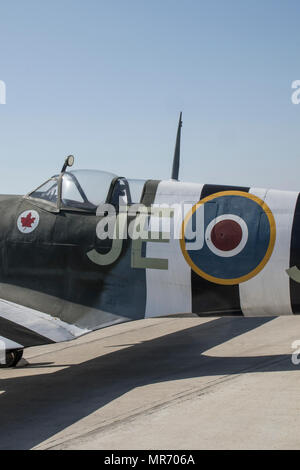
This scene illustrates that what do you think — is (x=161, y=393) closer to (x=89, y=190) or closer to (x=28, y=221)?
(x=89, y=190)

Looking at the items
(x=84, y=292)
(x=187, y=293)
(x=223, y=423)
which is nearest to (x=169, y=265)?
(x=187, y=293)

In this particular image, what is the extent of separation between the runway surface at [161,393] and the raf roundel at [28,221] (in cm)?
199

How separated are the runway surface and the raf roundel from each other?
1994 mm

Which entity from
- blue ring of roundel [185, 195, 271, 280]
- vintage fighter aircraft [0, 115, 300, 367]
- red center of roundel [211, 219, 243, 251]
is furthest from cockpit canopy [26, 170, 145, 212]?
red center of roundel [211, 219, 243, 251]

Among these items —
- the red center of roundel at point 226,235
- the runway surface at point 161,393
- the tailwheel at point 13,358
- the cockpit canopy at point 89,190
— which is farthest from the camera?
the tailwheel at point 13,358

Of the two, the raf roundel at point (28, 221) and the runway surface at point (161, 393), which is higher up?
the raf roundel at point (28, 221)

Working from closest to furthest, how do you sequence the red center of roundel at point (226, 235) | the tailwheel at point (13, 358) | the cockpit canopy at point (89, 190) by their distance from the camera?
the red center of roundel at point (226, 235), the cockpit canopy at point (89, 190), the tailwheel at point (13, 358)

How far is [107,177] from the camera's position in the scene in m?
7.54

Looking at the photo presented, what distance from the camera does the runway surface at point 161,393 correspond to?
15.3ft

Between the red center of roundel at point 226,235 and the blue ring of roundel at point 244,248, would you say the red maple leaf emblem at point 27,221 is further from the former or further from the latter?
the red center of roundel at point 226,235

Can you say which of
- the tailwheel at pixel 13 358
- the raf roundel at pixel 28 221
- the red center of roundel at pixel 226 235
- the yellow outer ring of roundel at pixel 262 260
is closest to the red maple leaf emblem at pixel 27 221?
the raf roundel at pixel 28 221

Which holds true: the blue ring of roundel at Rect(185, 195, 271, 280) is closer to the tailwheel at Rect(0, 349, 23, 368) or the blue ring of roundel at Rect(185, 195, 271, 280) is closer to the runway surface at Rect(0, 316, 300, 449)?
the runway surface at Rect(0, 316, 300, 449)

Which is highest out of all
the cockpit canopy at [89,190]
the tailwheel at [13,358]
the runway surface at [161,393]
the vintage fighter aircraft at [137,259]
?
the cockpit canopy at [89,190]
